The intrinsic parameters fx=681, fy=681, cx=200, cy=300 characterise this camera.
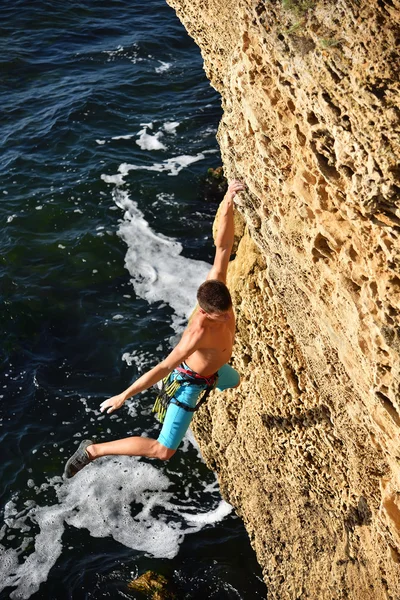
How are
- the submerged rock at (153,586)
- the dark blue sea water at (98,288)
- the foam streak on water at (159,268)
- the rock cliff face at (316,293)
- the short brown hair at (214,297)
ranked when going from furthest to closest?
the foam streak on water at (159,268) < the dark blue sea water at (98,288) < the submerged rock at (153,586) < the short brown hair at (214,297) < the rock cliff face at (316,293)

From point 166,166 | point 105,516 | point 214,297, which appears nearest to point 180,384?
point 214,297

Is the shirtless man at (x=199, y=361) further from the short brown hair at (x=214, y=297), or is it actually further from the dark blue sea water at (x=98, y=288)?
the dark blue sea water at (x=98, y=288)

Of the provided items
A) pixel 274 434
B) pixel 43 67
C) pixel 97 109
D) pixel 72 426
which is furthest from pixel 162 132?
pixel 274 434

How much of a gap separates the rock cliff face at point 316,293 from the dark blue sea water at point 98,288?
154 centimetres

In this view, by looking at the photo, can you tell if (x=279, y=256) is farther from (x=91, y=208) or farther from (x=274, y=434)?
(x=91, y=208)

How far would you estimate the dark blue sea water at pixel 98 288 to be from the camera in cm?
965

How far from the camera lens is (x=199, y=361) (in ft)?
24.0

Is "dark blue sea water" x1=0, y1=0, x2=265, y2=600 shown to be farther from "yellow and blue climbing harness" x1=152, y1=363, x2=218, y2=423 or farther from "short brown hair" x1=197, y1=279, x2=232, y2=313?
"short brown hair" x1=197, y1=279, x2=232, y2=313

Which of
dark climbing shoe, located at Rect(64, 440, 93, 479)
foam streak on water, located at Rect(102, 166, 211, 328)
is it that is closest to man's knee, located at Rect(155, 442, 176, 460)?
dark climbing shoe, located at Rect(64, 440, 93, 479)

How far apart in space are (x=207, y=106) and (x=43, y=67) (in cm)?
568

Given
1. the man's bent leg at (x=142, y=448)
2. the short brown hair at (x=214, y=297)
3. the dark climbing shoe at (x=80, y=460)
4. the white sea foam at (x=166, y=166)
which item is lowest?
the white sea foam at (x=166, y=166)

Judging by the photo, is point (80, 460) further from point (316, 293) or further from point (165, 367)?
point (316, 293)

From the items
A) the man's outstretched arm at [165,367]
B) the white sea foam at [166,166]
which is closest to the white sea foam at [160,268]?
the white sea foam at [166,166]

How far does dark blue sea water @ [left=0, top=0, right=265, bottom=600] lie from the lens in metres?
9.65
